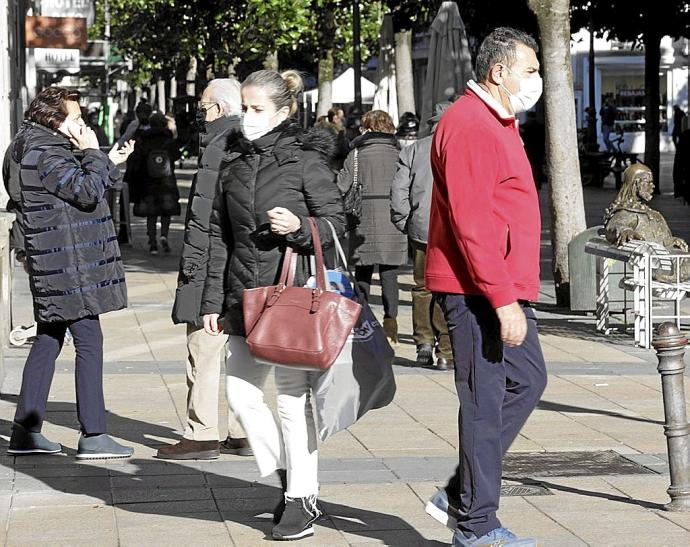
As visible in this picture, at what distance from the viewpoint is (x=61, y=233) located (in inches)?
292

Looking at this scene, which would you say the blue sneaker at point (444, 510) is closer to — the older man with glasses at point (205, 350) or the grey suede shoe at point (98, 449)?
the older man with glasses at point (205, 350)

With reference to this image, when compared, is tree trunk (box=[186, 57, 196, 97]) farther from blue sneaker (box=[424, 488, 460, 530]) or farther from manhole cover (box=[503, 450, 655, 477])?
blue sneaker (box=[424, 488, 460, 530])

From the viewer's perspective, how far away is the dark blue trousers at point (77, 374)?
24.6 ft

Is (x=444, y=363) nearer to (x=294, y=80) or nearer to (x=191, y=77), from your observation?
(x=294, y=80)

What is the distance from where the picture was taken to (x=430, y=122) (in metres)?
10.5

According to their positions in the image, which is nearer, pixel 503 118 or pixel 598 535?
pixel 503 118

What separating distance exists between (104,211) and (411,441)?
195 cm

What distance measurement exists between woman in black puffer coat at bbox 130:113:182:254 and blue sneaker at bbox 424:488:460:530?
1400cm

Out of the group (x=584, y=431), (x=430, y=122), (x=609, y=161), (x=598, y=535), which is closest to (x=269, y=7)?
(x=609, y=161)

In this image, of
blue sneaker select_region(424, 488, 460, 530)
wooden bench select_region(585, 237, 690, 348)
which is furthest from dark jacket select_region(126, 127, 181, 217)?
blue sneaker select_region(424, 488, 460, 530)

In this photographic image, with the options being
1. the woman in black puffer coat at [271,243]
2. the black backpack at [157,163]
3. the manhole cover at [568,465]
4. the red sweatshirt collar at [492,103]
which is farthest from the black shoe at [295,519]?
the black backpack at [157,163]

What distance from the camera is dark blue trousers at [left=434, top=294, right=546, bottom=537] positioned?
17.2ft

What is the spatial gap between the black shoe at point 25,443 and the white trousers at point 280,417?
1912 millimetres

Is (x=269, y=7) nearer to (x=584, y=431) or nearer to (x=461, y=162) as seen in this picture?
(x=584, y=431)
